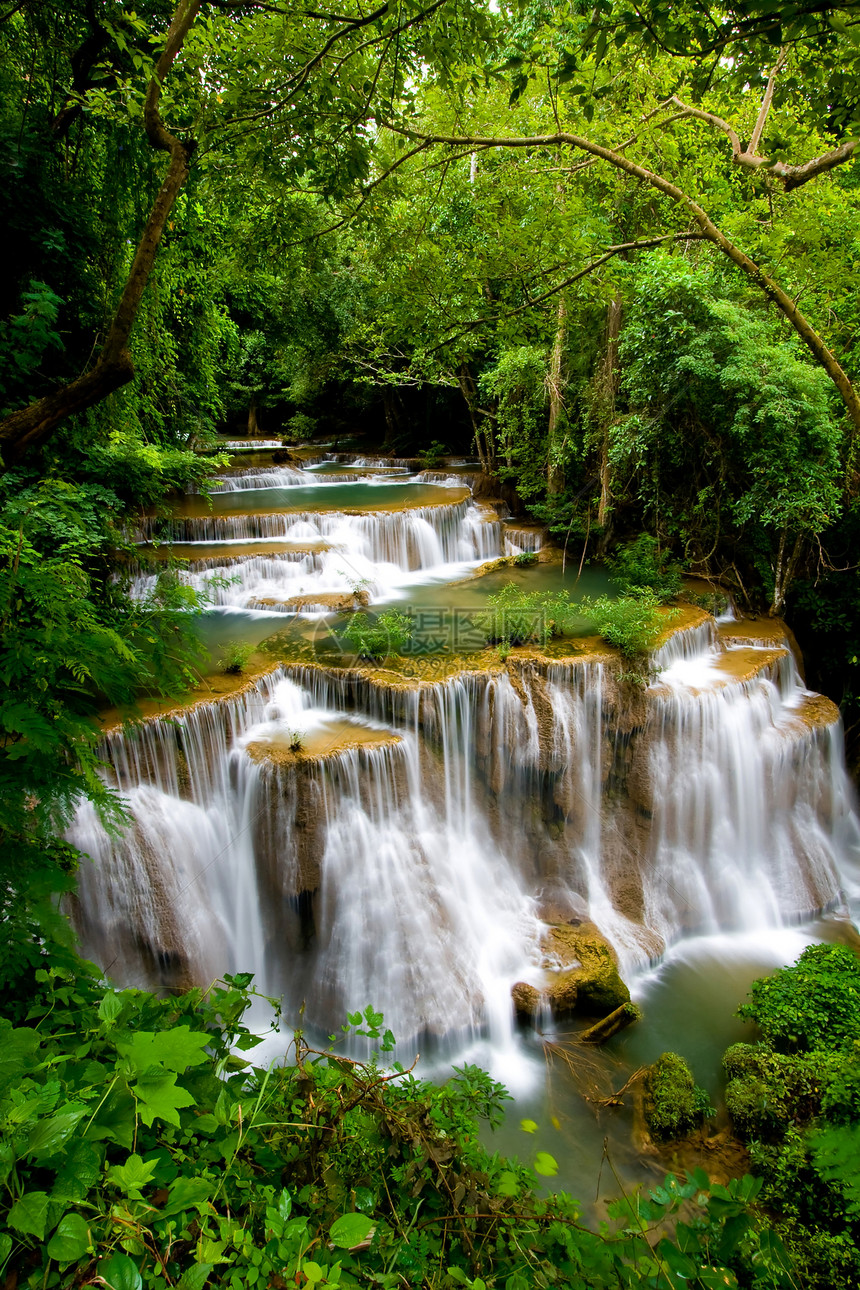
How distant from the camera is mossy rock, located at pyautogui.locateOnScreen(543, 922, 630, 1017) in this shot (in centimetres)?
604

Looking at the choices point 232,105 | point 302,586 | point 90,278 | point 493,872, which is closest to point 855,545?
point 493,872

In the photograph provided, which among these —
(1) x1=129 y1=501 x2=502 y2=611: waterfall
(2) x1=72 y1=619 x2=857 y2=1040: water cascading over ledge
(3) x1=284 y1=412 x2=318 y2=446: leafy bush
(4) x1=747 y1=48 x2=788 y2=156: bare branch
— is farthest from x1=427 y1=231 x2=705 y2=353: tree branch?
(3) x1=284 y1=412 x2=318 y2=446: leafy bush

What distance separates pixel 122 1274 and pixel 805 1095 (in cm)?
569

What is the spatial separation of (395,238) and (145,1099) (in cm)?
490

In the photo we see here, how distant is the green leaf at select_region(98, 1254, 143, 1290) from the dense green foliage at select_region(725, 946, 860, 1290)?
382 cm

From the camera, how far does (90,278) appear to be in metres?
6.42

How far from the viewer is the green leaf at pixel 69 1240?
1168mm

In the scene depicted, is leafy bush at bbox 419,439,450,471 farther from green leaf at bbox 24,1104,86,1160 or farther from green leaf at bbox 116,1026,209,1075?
green leaf at bbox 24,1104,86,1160

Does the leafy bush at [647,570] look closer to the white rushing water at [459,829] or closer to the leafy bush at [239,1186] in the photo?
the white rushing water at [459,829]

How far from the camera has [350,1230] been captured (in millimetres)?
1445

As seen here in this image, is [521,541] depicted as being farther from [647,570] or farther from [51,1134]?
[51,1134]

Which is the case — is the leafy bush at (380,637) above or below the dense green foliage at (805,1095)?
above

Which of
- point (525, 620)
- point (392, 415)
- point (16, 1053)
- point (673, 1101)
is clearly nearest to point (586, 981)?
point (673, 1101)

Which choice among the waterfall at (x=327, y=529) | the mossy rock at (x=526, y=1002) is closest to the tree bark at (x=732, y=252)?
the mossy rock at (x=526, y=1002)
